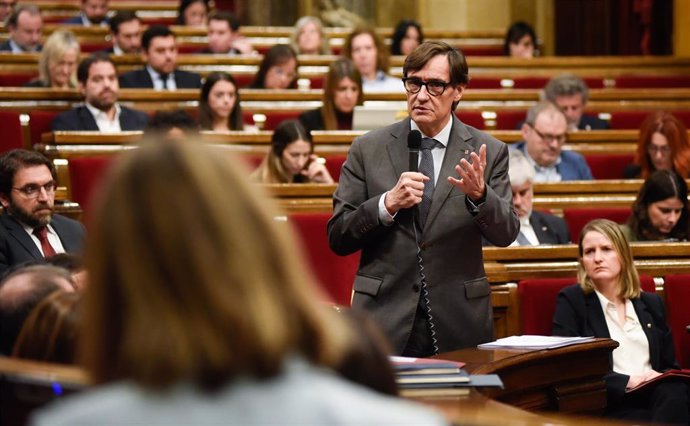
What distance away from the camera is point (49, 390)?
1.59m

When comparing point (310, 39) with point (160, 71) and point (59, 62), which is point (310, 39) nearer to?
point (160, 71)

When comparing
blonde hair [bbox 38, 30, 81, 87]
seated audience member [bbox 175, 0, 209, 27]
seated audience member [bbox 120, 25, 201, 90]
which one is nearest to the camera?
blonde hair [bbox 38, 30, 81, 87]

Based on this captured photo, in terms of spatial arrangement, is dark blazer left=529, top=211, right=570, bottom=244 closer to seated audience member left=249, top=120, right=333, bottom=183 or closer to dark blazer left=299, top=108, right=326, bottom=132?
seated audience member left=249, top=120, right=333, bottom=183

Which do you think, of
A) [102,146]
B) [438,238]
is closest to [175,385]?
[438,238]

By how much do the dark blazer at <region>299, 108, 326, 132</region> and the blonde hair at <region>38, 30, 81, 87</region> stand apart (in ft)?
3.87

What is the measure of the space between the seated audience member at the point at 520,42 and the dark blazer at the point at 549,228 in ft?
12.4

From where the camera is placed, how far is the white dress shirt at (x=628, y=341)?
3.56 metres

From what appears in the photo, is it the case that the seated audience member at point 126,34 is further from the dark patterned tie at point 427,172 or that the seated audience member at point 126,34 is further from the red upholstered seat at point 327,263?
the dark patterned tie at point 427,172

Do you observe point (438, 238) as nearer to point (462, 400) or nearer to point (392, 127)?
point (392, 127)

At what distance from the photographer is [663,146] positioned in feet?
17.8

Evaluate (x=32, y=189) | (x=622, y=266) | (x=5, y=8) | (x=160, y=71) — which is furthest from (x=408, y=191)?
(x=5, y=8)

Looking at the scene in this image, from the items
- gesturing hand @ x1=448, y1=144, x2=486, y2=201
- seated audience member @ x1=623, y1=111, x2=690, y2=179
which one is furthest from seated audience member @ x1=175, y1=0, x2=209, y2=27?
gesturing hand @ x1=448, y1=144, x2=486, y2=201

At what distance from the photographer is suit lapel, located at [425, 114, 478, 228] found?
2889mm

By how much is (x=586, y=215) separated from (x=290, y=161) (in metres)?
1.20
